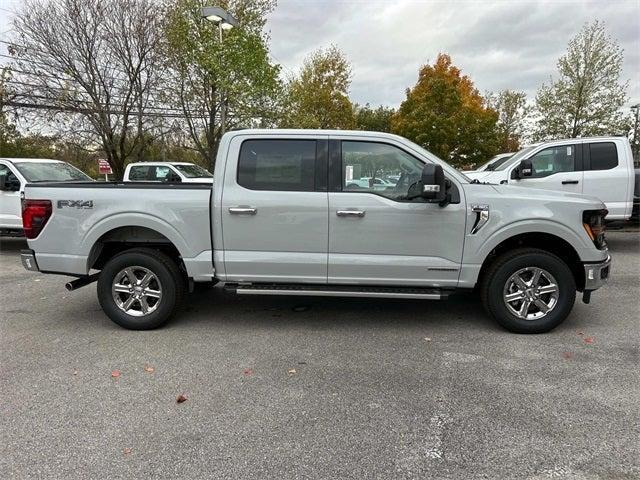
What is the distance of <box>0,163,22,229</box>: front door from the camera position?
8695mm

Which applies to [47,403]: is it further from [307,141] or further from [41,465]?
[307,141]

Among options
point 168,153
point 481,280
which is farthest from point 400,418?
point 168,153

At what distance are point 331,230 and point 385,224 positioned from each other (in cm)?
52

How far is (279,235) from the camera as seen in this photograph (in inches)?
174

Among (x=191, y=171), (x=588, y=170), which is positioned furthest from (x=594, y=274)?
(x=191, y=171)

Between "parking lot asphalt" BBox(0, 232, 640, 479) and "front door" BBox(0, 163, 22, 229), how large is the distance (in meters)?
4.39

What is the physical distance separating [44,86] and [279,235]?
17.2 meters

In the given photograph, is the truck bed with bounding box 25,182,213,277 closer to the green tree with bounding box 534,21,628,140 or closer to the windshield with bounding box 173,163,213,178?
the windshield with bounding box 173,163,213,178

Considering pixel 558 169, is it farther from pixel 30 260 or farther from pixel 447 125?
pixel 447 125

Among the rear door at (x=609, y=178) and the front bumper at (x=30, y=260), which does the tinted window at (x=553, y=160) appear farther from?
the front bumper at (x=30, y=260)

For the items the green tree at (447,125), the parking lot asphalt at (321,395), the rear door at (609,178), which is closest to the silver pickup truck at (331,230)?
the parking lot asphalt at (321,395)

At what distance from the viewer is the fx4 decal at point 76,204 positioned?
14.8ft

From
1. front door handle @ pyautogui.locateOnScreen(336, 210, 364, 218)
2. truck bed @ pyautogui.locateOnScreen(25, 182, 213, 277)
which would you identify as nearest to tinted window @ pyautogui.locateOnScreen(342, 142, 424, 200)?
front door handle @ pyautogui.locateOnScreen(336, 210, 364, 218)

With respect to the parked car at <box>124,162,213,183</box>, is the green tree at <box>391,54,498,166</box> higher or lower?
higher
